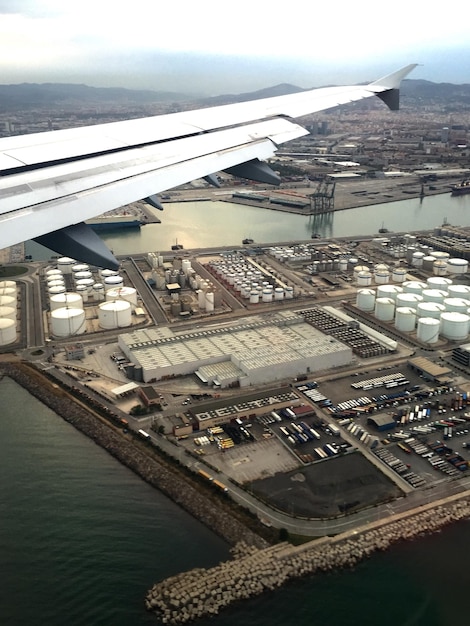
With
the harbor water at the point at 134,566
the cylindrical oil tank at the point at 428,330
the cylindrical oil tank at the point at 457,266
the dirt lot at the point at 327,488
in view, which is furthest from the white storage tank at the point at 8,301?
the cylindrical oil tank at the point at 457,266

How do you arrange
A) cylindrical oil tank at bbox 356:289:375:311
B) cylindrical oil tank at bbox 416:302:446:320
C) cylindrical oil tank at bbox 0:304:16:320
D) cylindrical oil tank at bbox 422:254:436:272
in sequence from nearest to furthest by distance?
1. cylindrical oil tank at bbox 0:304:16:320
2. cylindrical oil tank at bbox 416:302:446:320
3. cylindrical oil tank at bbox 356:289:375:311
4. cylindrical oil tank at bbox 422:254:436:272

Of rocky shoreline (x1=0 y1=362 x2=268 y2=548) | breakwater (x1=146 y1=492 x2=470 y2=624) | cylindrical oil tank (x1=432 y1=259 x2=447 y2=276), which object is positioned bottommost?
breakwater (x1=146 y1=492 x2=470 y2=624)

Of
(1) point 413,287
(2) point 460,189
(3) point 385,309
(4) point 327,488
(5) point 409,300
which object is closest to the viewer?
(4) point 327,488

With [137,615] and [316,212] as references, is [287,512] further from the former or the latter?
[316,212]

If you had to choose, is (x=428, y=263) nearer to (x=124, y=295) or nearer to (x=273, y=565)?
(x=124, y=295)

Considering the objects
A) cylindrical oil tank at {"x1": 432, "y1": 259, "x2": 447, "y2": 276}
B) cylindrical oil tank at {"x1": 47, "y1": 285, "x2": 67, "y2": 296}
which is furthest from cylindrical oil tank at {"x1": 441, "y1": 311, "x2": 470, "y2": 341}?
cylindrical oil tank at {"x1": 47, "y1": 285, "x2": 67, "y2": 296}

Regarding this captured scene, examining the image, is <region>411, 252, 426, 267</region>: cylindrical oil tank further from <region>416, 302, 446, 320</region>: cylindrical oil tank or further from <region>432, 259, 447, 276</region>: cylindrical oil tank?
<region>416, 302, 446, 320</region>: cylindrical oil tank

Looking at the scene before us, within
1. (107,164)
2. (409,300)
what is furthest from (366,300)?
(107,164)
